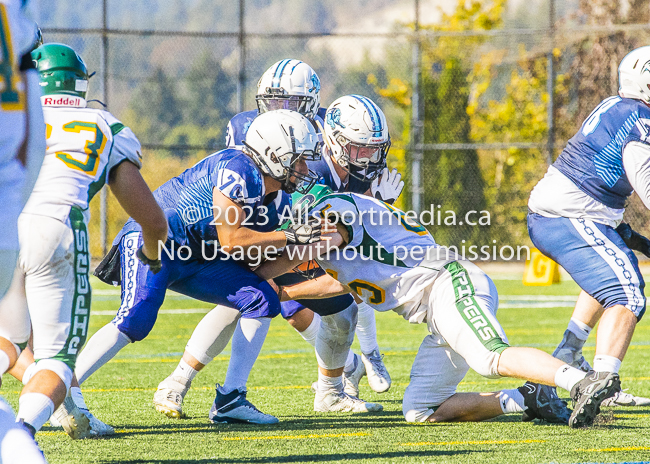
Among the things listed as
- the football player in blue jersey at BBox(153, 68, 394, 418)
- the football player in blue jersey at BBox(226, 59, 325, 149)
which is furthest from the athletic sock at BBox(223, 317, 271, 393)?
the football player in blue jersey at BBox(226, 59, 325, 149)

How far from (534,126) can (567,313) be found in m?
6.93

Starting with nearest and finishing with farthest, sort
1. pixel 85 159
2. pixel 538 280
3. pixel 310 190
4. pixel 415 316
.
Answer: pixel 85 159 < pixel 415 316 < pixel 310 190 < pixel 538 280

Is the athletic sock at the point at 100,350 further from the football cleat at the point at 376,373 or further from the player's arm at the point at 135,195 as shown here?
the football cleat at the point at 376,373

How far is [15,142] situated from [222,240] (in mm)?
2062

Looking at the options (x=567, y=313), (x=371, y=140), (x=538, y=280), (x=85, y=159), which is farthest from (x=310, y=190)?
(x=538, y=280)

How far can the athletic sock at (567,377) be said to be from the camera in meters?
3.45

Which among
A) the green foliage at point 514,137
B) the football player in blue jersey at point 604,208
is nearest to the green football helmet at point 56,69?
the football player in blue jersey at point 604,208

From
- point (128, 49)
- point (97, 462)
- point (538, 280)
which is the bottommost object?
point (538, 280)

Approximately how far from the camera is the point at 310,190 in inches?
168

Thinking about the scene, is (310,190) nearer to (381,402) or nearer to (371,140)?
(371,140)

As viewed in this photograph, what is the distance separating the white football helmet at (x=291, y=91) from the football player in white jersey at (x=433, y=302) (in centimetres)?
161

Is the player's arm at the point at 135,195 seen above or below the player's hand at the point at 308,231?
above

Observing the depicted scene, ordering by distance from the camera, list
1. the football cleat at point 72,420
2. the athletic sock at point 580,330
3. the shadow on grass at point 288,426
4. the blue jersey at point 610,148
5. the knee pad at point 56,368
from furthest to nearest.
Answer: the athletic sock at point 580,330 < the blue jersey at point 610,148 < the shadow on grass at point 288,426 < the football cleat at point 72,420 < the knee pad at point 56,368

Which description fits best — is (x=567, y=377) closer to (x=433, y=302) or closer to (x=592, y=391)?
(x=592, y=391)
